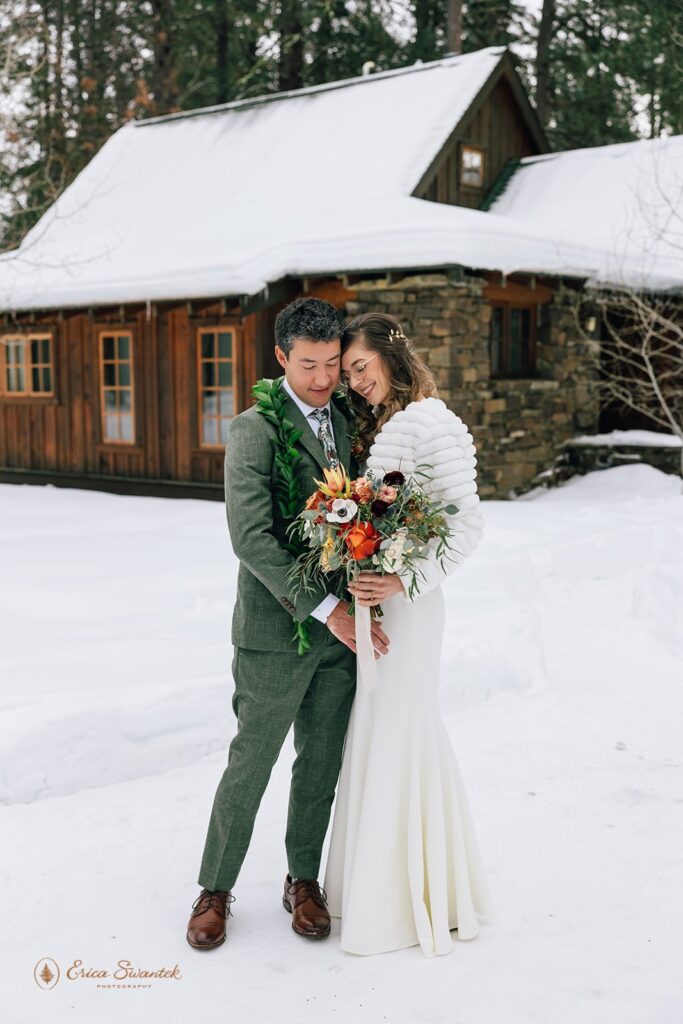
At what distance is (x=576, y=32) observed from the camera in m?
19.9

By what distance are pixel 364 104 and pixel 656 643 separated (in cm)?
1071

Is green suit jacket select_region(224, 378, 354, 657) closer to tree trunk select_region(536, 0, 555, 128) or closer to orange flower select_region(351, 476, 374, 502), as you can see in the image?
orange flower select_region(351, 476, 374, 502)

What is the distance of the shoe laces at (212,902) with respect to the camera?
3.12 metres

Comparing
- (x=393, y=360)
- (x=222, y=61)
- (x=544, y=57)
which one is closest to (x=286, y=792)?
(x=393, y=360)

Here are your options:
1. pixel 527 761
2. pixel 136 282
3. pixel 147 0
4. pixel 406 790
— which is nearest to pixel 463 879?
pixel 406 790

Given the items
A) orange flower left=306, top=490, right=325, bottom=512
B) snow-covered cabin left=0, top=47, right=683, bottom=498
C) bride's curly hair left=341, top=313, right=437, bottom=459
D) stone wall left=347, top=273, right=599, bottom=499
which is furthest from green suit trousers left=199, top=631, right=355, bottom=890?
stone wall left=347, top=273, right=599, bottom=499

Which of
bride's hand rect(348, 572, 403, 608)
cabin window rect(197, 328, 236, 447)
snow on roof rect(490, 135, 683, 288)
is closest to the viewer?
bride's hand rect(348, 572, 403, 608)

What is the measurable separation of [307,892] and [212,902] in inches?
11.9

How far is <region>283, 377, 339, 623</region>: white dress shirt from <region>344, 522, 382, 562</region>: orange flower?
0.23 m

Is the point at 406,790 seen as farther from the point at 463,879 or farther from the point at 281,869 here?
the point at 281,869

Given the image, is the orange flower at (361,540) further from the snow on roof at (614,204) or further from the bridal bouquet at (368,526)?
the snow on roof at (614,204)

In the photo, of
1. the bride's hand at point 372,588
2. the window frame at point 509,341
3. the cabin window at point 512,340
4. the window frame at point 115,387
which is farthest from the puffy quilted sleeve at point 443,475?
the window frame at point 115,387

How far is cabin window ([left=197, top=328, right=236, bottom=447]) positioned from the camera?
12.5 meters

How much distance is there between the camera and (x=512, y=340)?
12344 mm
